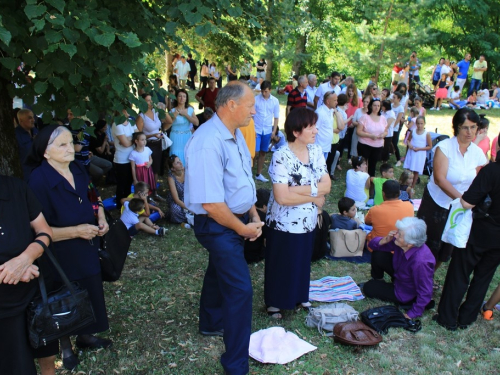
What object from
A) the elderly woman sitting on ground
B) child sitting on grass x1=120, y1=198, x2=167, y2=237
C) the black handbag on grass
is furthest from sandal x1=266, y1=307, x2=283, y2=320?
child sitting on grass x1=120, y1=198, x2=167, y2=237

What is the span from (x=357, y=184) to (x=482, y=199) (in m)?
3.80

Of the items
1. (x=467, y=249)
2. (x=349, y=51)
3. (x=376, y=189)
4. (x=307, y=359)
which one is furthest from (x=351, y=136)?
(x=349, y=51)

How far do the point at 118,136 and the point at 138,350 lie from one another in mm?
3990

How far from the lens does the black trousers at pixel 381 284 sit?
4.56m

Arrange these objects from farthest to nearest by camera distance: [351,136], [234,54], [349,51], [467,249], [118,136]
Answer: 1. [349,51]
2. [351,136]
3. [118,136]
4. [234,54]
5. [467,249]

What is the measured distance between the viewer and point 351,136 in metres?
10.1

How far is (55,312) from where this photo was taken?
2701 mm

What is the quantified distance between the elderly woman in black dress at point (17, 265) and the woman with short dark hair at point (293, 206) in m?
1.90

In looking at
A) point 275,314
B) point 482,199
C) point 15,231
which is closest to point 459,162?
point 482,199

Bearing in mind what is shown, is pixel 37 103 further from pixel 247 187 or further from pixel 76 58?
pixel 247 187

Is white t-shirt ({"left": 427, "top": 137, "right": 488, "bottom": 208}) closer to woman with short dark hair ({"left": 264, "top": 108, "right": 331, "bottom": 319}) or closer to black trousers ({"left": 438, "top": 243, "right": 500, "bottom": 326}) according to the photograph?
black trousers ({"left": 438, "top": 243, "right": 500, "bottom": 326})

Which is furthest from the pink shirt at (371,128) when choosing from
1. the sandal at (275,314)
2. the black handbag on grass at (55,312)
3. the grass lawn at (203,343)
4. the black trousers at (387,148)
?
the black handbag on grass at (55,312)

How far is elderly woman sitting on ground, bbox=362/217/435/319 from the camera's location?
4.13 m

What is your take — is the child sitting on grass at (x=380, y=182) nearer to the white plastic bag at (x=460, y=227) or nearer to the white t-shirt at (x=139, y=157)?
the white plastic bag at (x=460, y=227)
